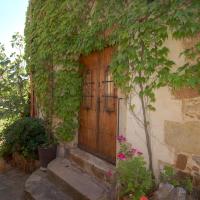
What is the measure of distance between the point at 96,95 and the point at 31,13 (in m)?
3.13

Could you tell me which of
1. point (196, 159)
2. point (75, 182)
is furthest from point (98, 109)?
point (196, 159)

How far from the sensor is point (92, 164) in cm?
399

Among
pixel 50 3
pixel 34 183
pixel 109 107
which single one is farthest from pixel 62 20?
pixel 34 183

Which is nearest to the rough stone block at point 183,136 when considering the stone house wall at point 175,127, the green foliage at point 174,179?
the stone house wall at point 175,127

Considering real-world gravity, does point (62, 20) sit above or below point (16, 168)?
above

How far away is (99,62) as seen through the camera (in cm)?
430

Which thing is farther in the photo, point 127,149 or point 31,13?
point 31,13

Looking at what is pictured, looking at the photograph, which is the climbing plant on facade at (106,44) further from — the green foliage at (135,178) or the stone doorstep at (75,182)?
the stone doorstep at (75,182)

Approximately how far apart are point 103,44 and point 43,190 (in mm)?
2226

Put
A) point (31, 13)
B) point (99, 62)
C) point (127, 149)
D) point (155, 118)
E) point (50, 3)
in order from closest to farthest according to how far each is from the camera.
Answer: point (155, 118), point (127, 149), point (99, 62), point (50, 3), point (31, 13)

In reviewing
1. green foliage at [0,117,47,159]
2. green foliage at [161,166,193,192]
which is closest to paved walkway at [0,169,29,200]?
green foliage at [0,117,47,159]

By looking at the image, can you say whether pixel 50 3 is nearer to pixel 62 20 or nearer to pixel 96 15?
pixel 62 20

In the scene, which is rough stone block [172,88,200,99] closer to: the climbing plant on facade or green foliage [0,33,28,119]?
the climbing plant on facade

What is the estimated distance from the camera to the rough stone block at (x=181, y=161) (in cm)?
255
